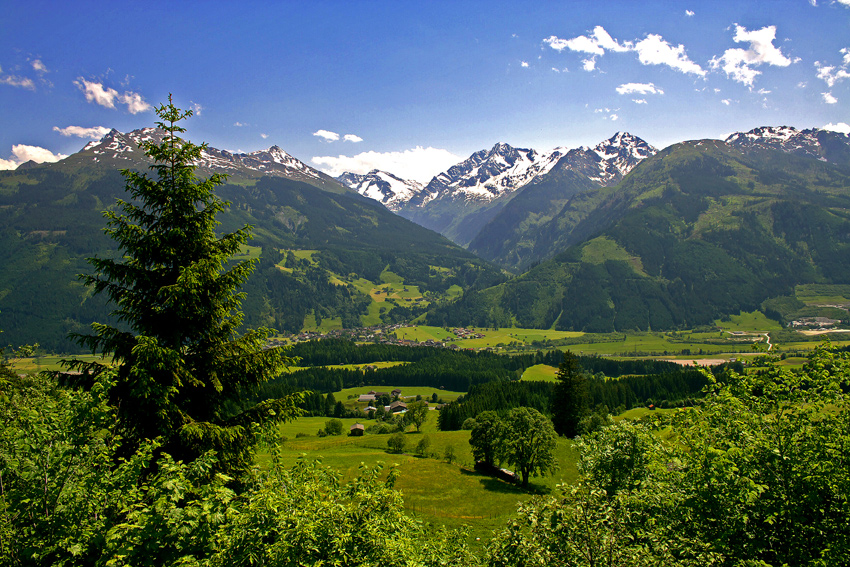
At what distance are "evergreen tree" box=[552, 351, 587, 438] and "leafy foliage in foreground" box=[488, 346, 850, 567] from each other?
70848 mm

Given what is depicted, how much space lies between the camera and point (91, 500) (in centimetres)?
1026

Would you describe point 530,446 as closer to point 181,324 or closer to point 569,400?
point 569,400

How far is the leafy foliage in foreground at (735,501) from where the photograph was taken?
37.2 ft

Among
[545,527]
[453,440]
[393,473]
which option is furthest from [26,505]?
[453,440]

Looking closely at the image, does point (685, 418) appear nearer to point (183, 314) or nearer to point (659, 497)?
point (659, 497)

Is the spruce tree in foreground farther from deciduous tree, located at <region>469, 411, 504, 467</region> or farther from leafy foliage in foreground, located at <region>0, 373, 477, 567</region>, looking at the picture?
deciduous tree, located at <region>469, 411, 504, 467</region>

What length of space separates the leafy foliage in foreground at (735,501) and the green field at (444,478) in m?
23.0

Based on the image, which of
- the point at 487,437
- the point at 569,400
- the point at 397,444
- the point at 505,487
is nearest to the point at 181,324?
the point at 505,487

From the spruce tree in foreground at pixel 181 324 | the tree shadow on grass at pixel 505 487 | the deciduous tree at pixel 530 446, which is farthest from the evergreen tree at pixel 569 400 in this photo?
the spruce tree in foreground at pixel 181 324

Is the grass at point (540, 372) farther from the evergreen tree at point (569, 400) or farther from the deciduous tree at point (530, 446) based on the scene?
the deciduous tree at point (530, 446)

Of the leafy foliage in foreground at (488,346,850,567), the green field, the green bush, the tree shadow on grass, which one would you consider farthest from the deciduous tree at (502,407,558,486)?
the leafy foliage in foreground at (488,346,850,567)

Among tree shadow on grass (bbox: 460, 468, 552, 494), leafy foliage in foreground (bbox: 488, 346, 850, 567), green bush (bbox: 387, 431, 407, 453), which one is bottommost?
green bush (bbox: 387, 431, 407, 453)

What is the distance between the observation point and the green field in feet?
163

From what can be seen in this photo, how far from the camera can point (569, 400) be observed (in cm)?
8706
